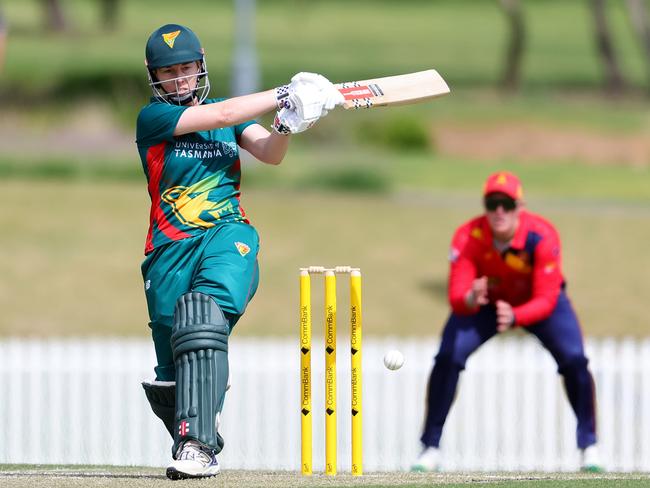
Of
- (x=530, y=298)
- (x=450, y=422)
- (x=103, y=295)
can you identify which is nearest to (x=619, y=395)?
(x=450, y=422)

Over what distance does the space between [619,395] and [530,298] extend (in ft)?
13.8

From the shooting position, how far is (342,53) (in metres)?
47.4

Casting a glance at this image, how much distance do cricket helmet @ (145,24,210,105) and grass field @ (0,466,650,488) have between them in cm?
151

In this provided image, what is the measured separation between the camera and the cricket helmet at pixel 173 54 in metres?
5.60

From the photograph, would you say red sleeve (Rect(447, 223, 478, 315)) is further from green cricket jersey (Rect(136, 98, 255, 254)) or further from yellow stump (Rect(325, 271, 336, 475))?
green cricket jersey (Rect(136, 98, 255, 254))

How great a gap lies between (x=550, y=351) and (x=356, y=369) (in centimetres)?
225

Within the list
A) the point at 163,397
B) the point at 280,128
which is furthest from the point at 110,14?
the point at 280,128

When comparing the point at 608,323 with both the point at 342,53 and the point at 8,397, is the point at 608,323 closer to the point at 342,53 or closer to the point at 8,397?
the point at 8,397

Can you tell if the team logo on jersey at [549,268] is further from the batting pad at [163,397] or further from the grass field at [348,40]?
the grass field at [348,40]

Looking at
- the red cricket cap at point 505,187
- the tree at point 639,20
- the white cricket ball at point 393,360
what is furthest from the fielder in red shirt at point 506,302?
the tree at point 639,20

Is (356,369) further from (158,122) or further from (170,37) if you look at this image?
(170,37)

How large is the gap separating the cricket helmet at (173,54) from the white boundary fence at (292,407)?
6.03 metres

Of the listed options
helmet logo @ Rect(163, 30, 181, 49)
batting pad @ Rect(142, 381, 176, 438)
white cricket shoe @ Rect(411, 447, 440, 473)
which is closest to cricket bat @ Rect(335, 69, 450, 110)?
helmet logo @ Rect(163, 30, 181, 49)

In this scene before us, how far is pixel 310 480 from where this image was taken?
5492 mm
